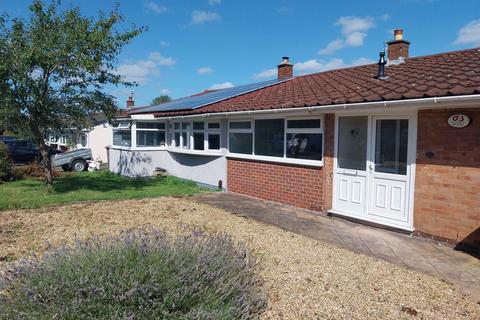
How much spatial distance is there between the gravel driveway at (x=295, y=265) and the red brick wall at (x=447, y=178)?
1.86 metres

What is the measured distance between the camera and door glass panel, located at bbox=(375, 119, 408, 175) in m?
7.22

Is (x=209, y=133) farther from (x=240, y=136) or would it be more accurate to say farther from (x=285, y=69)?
(x=285, y=69)

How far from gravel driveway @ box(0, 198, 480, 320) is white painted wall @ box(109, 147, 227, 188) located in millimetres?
3637

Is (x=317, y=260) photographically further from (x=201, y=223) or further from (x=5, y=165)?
(x=5, y=165)

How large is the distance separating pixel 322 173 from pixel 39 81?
8.13 metres

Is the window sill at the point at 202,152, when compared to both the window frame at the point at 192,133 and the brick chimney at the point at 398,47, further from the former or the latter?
the brick chimney at the point at 398,47

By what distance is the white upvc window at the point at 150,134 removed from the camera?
16.1m

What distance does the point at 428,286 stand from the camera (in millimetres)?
4719

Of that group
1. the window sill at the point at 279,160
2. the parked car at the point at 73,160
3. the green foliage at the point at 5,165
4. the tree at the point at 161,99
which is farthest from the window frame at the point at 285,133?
the tree at the point at 161,99

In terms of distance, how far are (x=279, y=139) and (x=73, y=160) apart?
44.7 feet

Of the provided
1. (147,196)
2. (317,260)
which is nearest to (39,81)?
(147,196)

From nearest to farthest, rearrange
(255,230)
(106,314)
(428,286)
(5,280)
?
(106,314) < (5,280) < (428,286) < (255,230)

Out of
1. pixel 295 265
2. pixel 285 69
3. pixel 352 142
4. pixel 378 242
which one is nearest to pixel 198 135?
pixel 285 69

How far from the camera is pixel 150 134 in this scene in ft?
53.7
